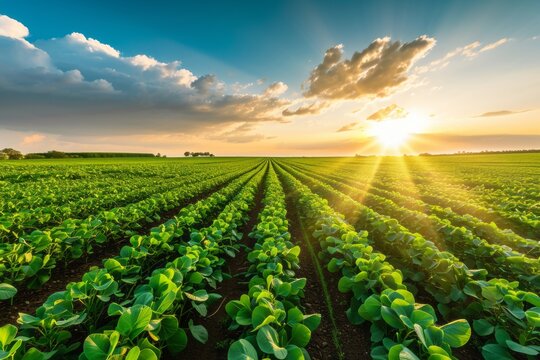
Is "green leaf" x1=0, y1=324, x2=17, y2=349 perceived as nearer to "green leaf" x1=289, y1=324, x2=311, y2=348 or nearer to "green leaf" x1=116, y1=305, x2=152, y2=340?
"green leaf" x1=116, y1=305, x2=152, y2=340

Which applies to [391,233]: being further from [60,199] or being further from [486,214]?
[60,199]

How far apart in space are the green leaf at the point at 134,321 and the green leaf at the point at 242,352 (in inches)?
28.6

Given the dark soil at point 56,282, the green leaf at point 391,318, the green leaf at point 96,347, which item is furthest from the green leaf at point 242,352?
the dark soil at point 56,282

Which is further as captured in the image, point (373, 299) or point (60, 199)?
point (60, 199)

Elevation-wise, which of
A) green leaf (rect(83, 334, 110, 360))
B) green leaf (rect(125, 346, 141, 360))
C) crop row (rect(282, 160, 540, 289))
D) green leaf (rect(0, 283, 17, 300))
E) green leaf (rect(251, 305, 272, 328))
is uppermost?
green leaf (rect(125, 346, 141, 360))

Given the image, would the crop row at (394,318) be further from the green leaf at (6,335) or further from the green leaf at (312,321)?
the green leaf at (6,335)

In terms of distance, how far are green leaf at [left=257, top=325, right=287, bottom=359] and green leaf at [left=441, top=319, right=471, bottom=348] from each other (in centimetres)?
152

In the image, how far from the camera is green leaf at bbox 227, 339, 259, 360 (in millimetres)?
1764

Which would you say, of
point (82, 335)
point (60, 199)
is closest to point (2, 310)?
point (82, 335)

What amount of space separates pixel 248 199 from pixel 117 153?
11345cm

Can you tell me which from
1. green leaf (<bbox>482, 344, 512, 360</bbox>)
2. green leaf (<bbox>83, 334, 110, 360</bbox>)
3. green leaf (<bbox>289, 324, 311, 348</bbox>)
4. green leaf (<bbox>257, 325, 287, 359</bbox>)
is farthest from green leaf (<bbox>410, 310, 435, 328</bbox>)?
green leaf (<bbox>83, 334, 110, 360</bbox>)

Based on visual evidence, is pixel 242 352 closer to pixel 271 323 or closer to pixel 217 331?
pixel 271 323

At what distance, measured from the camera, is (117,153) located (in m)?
104

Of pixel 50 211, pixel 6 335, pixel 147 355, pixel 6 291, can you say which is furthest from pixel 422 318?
pixel 50 211
